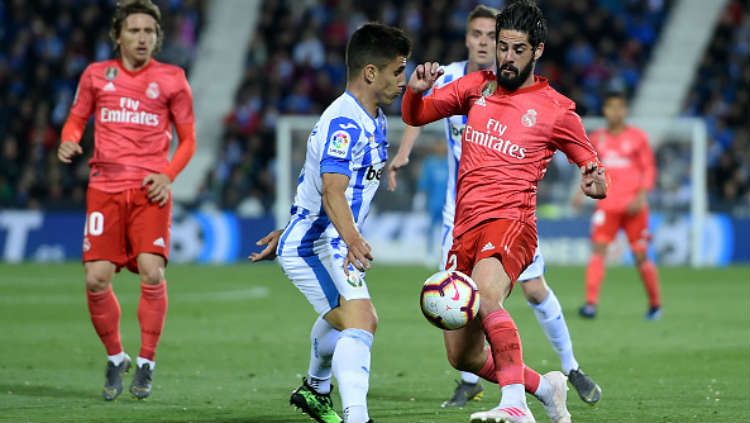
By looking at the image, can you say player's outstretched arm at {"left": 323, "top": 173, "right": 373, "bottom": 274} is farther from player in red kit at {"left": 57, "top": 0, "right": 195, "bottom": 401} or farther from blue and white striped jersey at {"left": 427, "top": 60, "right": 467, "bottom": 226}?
player in red kit at {"left": 57, "top": 0, "right": 195, "bottom": 401}

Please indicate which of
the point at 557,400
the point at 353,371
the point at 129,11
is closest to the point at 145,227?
the point at 129,11

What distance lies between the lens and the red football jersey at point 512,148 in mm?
6785

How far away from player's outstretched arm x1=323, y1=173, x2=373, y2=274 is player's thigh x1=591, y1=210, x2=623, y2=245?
8021mm

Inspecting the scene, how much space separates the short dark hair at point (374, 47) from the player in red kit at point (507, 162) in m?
0.19

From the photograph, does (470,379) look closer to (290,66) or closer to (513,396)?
(513,396)

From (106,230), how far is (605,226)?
23.5 ft

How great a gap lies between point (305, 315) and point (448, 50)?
1514 cm

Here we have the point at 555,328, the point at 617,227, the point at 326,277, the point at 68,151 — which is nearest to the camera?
the point at 326,277

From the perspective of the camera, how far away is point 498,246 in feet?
21.8

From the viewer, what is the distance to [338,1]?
2998cm

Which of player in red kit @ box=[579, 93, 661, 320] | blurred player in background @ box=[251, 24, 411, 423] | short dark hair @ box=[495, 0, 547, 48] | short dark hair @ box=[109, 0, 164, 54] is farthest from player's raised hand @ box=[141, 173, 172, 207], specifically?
player in red kit @ box=[579, 93, 661, 320]

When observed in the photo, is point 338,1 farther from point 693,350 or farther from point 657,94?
point 693,350

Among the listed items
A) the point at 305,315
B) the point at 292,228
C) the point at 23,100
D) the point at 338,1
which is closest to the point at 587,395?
the point at 292,228

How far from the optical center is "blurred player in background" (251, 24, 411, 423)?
6527mm
